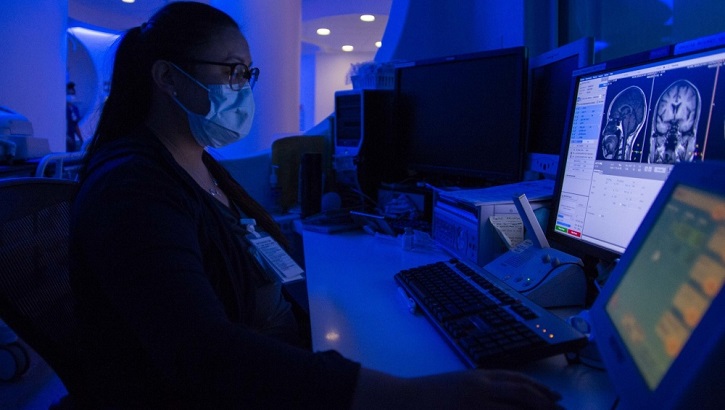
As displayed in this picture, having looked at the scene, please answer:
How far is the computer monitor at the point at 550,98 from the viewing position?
1.29 metres

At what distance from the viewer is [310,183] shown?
1956mm

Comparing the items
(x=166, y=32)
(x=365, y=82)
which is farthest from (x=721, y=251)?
(x=365, y=82)

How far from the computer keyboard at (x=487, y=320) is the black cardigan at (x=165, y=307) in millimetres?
273

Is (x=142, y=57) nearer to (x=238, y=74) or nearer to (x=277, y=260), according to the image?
(x=238, y=74)

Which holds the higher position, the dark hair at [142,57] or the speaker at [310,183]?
the dark hair at [142,57]

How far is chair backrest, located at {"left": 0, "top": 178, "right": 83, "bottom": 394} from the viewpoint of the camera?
803 millimetres

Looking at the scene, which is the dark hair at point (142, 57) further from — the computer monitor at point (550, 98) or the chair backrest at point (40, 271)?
the computer monitor at point (550, 98)

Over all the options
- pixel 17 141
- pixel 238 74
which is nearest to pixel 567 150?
pixel 238 74

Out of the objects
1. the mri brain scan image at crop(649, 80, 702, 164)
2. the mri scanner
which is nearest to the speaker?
the mri brain scan image at crop(649, 80, 702, 164)

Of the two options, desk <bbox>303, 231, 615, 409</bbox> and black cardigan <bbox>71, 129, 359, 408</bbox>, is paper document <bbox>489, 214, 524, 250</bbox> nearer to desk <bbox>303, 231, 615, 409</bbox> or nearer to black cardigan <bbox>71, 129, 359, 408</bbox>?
desk <bbox>303, 231, 615, 409</bbox>

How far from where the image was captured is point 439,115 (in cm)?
184

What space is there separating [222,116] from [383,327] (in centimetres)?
61

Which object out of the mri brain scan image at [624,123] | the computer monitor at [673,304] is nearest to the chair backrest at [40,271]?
the computer monitor at [673,304]

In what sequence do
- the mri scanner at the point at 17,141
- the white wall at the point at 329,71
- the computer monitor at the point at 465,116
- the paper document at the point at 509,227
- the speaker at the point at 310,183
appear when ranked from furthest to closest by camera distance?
the white wall at the point at 329,71, the mri scanner at the point at 17,141, the speaker at the point at 310,183, the computer monitor at the point at 465,116, the paper document at the point at 509,227
